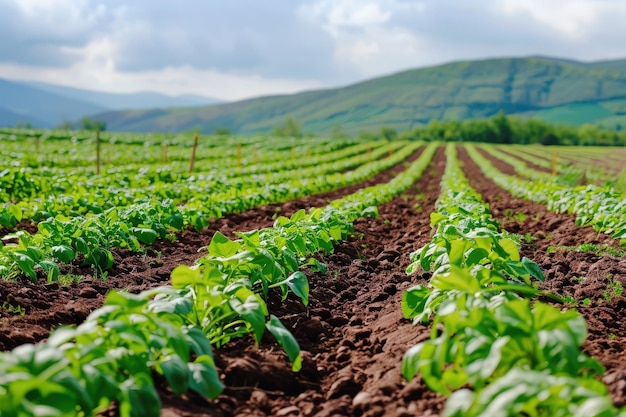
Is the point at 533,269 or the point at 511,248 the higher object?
the point at 511,248

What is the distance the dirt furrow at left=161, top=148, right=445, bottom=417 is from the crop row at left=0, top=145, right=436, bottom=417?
205mm

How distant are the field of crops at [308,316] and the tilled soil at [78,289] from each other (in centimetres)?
2

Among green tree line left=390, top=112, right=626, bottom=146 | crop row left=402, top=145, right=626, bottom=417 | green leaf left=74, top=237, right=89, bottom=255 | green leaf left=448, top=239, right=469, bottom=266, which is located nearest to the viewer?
crop row left=402, top=145, right=626, bottom=417

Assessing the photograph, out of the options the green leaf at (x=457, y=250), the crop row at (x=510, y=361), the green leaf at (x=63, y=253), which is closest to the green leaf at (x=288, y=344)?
the crop row at (x=510, y=361)

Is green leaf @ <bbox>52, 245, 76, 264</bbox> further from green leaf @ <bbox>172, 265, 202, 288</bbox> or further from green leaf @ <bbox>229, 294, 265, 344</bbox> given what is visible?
green leaf @ <bbox>229, 294, 265, 344</bbox>

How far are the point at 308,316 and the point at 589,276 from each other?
10.00 feet

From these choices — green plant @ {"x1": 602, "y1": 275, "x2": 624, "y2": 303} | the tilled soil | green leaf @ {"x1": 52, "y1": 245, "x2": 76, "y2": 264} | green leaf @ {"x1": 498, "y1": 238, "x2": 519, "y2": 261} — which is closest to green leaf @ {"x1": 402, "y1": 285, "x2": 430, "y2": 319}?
green leaf @ {"x1": 498, "y1": 238, "x2": 519, "y2": 261}

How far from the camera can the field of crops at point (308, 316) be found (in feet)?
8.88

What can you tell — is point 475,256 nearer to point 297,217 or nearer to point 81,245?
point 297,217

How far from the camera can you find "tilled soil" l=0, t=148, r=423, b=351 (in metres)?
4.92

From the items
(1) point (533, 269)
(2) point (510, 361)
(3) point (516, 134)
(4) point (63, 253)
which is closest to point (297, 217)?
(4) point (63, 253)

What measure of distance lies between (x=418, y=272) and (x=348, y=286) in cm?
82

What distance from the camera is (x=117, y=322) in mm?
2973

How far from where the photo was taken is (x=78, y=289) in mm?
6219
